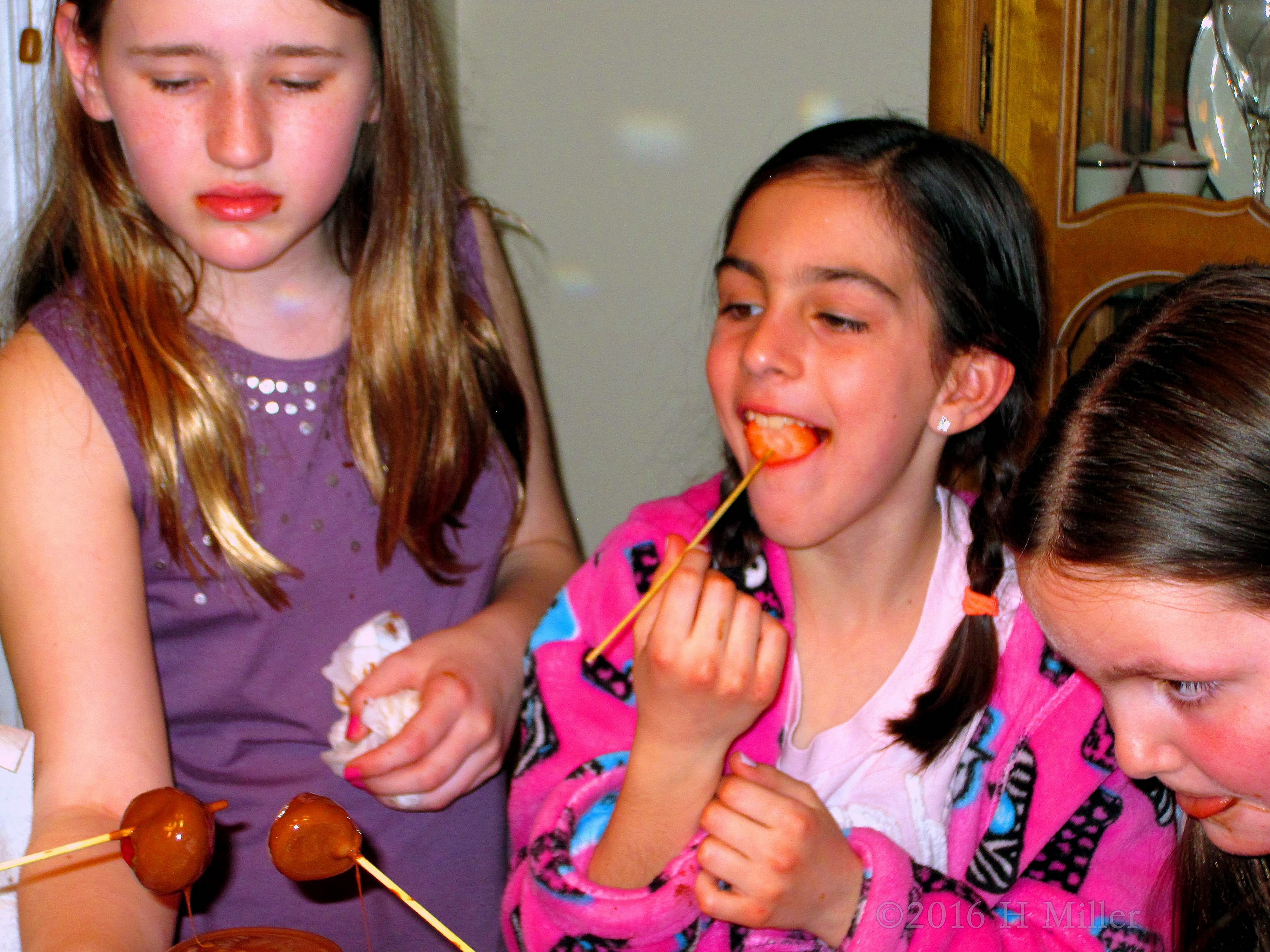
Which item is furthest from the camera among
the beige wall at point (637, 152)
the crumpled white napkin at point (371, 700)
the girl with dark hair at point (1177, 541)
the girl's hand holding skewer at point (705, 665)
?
the beige wall at point (637, 152)

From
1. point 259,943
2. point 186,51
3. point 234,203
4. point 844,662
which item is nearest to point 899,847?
point 844,662

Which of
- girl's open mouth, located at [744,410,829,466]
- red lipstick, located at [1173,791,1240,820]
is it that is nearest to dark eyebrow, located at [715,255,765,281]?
girl's open mouth, located at [744,410,829,466]

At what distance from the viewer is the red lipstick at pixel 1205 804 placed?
865mm

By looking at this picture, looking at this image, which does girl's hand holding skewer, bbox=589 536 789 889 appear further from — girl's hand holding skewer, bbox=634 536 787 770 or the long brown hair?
the long brown hair

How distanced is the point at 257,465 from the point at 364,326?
7.3 inches

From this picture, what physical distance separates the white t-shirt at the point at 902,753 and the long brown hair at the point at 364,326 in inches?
17.3

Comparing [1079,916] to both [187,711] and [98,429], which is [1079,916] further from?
[98,429]

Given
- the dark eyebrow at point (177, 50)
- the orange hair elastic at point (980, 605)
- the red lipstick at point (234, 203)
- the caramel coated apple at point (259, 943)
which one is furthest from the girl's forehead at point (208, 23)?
the orange hair elastic at point (980, 605)

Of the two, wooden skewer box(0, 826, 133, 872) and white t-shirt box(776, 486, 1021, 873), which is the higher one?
wooden skewer box(0, 826, 133, 872)

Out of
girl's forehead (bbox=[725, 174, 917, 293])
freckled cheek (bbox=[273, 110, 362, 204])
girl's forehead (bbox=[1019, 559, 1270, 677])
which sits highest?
freckled cheek (bbox=[273, 110, 362, 204])

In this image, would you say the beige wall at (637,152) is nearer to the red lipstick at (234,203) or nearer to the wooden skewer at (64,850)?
the red lipstick at (234,203)

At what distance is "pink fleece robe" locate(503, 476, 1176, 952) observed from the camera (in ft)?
3.21

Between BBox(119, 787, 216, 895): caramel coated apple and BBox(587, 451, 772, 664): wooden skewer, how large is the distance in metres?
0.30

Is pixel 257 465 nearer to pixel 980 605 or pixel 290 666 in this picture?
pixel 290 666
